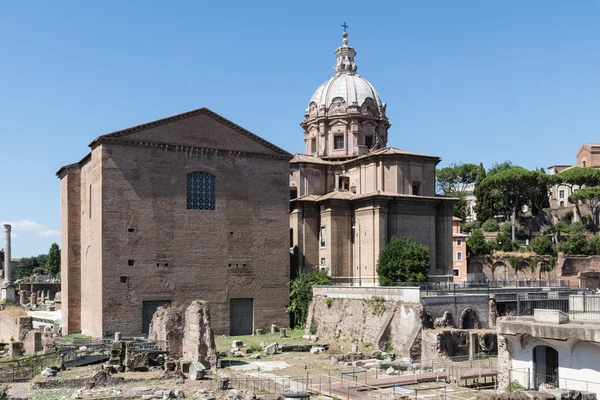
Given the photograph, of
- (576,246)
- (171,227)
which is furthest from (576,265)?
(171,227)

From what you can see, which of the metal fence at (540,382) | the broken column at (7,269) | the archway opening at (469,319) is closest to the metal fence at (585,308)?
the metal fence at (540,382)

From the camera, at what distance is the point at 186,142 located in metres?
38.8

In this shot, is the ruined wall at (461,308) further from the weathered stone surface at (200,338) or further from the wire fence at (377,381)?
the weathered stone surface at (200,338)

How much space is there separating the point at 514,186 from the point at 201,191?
41.3 metres

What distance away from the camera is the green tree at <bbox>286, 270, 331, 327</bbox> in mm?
40406

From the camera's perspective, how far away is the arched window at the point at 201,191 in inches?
1529

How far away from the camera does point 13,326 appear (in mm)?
39500

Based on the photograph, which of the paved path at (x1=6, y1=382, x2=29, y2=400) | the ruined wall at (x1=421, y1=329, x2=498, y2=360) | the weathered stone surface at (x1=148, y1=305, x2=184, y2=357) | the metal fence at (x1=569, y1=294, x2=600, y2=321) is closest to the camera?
the metal fence at (x1=569, y1=294, x2=600, y2=321)

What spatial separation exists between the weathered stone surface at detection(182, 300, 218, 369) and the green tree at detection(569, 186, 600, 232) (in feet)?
169

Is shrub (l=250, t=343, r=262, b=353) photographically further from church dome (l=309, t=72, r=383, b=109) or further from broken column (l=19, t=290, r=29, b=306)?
broken column (l=19, t=290, r=29, b=306)

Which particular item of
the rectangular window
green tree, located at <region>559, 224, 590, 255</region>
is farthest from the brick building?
green tree, located at <region>559, 224, 590, 255</region>

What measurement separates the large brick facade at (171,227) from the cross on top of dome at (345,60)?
18.1m

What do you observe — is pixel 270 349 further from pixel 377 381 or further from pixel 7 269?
pixel 7 269

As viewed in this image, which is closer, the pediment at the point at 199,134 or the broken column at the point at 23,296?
the pediment at the point at 199,134
